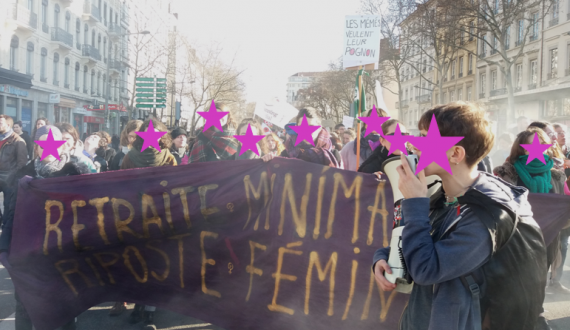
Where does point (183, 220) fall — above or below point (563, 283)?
above

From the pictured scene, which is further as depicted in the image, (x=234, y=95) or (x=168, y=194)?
(x=234, y=95)

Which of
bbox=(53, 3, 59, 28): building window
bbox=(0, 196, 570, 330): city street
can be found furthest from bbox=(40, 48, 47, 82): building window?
bbox=(0, 196, 570, 330): city street

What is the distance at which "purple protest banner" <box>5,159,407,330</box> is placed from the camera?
3.69 m

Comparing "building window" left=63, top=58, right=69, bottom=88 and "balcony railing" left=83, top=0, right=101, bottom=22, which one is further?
"balcony railing" left=83, top=0, right=101, bottom=22

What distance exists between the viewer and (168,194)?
4027 mm

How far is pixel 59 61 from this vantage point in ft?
119

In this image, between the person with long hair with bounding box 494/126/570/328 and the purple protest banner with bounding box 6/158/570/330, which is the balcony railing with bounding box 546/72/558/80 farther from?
the purple protest banner with bounding box 6/158/570/330

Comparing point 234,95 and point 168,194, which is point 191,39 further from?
point 168,194

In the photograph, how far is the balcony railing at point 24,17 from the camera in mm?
28812

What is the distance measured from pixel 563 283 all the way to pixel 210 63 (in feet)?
112

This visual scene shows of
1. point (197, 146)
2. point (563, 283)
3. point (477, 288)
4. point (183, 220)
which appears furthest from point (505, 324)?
point (563, 283)

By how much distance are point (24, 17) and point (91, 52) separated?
11631 mm

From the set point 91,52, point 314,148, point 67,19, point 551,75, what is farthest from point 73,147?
point 91,52

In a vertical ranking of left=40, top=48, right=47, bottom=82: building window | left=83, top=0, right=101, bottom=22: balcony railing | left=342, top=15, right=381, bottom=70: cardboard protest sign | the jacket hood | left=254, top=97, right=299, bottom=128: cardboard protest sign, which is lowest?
the jacket hood
